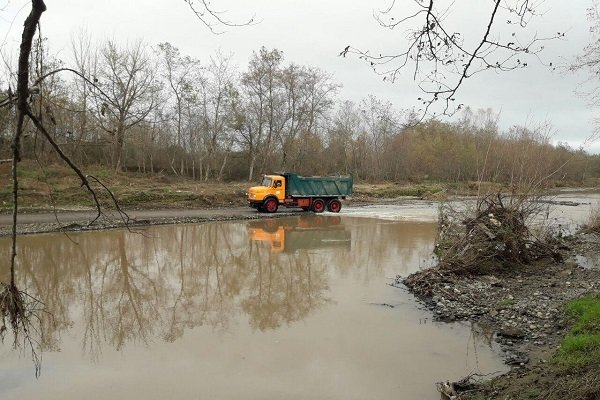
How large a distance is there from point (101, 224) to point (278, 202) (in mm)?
9879

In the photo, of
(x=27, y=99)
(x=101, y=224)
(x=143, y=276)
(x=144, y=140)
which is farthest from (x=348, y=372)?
(x=144, y=140)

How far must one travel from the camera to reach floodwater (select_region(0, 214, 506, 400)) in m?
6.34

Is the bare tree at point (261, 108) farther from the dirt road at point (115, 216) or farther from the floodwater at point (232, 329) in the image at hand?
the floodwater at point (232, 329)

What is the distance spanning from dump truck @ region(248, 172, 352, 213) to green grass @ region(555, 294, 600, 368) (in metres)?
18.9

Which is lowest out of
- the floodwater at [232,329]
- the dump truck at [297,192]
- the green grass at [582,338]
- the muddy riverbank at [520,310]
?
the floodwater at [232,329]

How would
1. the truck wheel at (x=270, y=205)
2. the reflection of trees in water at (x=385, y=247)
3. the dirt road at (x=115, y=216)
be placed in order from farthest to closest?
the truck wheel at (x=270, y=205)
the dirt road at (x=115, y=216)
the reflection of trees in water at (x=385, y=247)

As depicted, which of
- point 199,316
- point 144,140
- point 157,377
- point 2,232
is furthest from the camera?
point 144,140

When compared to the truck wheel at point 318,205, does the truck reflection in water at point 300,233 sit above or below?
below

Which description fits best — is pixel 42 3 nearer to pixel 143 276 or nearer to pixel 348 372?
pixel 348 372

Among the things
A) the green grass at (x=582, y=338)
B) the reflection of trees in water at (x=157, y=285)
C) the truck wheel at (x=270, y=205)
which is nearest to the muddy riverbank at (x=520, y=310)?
the green grass at (x=582, y=338)

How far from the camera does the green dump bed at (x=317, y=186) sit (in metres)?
26.5

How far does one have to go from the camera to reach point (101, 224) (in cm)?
1967

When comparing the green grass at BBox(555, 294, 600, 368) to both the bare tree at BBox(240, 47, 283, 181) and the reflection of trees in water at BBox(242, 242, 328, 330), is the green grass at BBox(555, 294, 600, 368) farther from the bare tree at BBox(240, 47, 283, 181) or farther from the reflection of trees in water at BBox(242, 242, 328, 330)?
the bare tree at BBox(240, 47, 283, 181)

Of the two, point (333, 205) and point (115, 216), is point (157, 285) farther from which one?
point (333, 205)
